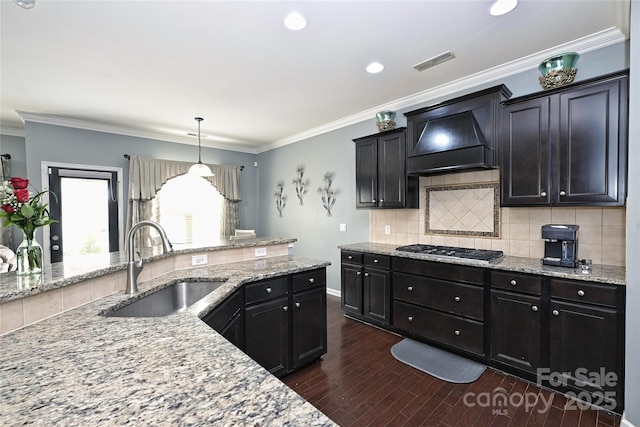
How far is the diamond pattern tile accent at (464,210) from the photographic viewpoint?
302 cm

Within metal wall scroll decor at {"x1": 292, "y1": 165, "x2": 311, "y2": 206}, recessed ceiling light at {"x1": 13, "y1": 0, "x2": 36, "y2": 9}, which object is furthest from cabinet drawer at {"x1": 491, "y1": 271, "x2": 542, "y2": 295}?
recessed ceiling light at {"x1": 13, "y1": 0, "x2": 36, "y2": 9}

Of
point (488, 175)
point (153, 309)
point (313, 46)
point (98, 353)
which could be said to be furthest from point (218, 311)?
point (488, 175)

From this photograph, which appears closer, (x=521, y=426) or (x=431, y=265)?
(x=521, y=426)

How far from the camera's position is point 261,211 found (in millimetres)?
6430

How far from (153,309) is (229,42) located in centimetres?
214

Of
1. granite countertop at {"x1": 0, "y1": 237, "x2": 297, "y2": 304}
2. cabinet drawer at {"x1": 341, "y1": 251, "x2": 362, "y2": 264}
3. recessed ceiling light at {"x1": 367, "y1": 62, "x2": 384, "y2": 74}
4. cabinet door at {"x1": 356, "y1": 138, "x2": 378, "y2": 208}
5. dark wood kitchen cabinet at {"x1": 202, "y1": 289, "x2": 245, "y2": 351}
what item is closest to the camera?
granite countertop at {"x1": 0, "y1": 237, "x2": 297, "y2": 304}

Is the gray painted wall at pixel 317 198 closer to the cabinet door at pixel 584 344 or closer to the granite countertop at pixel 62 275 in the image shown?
the cabinet door at pixel 584 344

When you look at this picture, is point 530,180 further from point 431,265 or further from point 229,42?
point 229,42

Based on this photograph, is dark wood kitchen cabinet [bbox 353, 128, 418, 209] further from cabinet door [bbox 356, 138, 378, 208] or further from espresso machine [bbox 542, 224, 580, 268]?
espresso machine [bbox 542, 224, 580, 268]

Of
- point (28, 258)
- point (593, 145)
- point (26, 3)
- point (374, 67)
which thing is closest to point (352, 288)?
point (374, 67)

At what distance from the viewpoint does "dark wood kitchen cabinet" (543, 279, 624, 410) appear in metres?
1.93

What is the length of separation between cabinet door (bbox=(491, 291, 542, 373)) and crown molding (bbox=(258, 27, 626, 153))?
→ 2.16 metres

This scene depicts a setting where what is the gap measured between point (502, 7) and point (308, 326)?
282 centimetres

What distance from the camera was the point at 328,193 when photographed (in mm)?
4816
